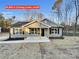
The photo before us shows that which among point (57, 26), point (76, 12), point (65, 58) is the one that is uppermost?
point (76, 12)

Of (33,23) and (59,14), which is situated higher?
(59,14)

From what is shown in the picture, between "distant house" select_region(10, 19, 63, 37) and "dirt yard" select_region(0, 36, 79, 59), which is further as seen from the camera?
"distant house" select_region(10, 19, 63, 37)

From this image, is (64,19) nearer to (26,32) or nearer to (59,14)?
(59,14)

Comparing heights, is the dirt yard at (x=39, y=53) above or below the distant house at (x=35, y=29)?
below

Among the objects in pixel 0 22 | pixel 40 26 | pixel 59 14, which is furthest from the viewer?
pixel 0 22

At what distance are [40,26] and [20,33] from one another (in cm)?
477

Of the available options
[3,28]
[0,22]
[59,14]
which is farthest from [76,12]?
[0,22]

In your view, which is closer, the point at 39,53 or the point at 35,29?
the point at 39,53

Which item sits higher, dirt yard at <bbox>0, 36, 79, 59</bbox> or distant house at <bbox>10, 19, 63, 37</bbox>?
distant house at <bbox>10, 19, 63, 37</bbox>

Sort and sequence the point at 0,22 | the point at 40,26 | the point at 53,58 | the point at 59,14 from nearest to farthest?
the point at 53,58 < the point at 40,26 < the point at 59,14 < the point at 0,22

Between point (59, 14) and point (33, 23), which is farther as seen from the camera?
point (59, 14)

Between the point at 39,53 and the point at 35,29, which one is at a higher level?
the point at 35,29

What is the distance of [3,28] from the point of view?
6938cm

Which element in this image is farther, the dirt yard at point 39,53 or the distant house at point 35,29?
the distant house at point 35,29
